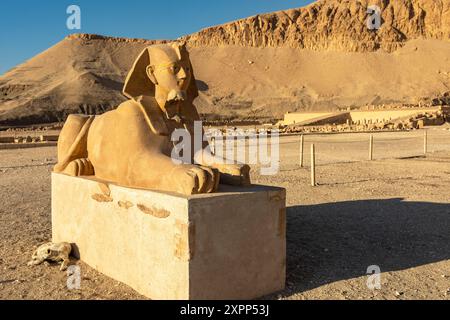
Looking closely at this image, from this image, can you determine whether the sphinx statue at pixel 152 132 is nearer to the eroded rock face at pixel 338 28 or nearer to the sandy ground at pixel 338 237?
the sandy ground at pixel 338 237

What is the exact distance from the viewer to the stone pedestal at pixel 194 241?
2678 millimetres

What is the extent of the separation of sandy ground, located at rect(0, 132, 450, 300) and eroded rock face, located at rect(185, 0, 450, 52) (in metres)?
63.9

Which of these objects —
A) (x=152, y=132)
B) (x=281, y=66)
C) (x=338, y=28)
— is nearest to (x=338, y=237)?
(x=152, y=132)

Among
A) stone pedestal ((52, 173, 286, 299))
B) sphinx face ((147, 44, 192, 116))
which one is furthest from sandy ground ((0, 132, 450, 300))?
sphinx face ((147, 44, 192, 116))

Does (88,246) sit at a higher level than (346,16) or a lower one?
lower

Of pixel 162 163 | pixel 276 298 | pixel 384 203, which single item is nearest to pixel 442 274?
pixel 276 298

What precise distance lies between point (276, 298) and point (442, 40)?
7375 centimetres

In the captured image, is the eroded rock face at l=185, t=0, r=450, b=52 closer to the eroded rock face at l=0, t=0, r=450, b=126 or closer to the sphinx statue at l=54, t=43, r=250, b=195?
the eroded rock face at l=0, t=0, r=450, b=126

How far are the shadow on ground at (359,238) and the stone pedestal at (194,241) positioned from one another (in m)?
0.41

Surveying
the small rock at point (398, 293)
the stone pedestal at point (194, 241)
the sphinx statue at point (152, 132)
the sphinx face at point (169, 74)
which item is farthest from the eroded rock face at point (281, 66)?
the small rock at point (398, 293)

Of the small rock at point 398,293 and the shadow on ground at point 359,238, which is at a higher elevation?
the shadow on ground at point 359,238

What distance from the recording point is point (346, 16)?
72750 mm

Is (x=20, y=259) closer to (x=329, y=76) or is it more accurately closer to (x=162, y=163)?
(x=162, y=163)

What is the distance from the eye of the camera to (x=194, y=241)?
8.70 ft
